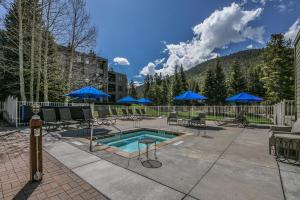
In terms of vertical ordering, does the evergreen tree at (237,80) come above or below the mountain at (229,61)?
below

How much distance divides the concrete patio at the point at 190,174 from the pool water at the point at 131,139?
5.97 ft

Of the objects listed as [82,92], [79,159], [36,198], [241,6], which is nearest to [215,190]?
[36,198]

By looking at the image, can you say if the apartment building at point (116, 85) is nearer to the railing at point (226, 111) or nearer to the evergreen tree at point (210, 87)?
the evergreen tree at point (210, 87)

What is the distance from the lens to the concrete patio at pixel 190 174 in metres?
2.53

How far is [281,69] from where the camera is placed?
1606 cm

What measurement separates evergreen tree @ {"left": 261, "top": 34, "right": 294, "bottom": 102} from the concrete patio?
590 inches

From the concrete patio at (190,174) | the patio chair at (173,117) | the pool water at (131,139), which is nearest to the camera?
the concrete patio at (190,174)

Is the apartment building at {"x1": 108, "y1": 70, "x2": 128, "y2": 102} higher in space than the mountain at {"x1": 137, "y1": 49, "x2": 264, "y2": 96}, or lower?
lower

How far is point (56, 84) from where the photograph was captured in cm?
1508

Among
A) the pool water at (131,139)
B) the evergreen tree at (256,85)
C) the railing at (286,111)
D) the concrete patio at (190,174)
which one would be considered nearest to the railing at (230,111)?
the railing at (286,111)

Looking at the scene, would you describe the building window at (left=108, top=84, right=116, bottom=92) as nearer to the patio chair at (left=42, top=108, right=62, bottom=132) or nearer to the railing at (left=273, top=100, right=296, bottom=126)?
the patio chair at (left=42, top=108, right=62, bottom=132)

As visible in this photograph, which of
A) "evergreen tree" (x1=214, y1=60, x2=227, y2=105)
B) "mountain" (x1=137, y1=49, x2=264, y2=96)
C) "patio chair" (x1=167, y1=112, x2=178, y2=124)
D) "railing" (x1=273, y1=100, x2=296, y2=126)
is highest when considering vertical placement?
"mountain" (x1=137, y1=49, x2=264, y2=96)

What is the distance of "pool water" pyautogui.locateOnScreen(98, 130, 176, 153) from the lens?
21.4ft

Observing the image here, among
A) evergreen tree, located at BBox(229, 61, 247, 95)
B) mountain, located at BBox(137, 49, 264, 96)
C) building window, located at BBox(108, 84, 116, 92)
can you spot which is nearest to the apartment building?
building window, located at BBox(108, 84, 116, 92)
